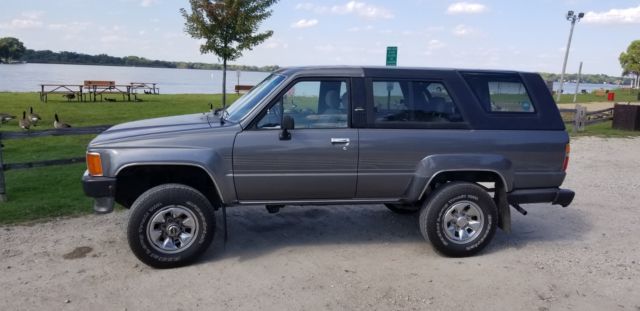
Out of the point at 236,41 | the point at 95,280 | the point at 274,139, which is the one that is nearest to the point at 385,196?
the point at 274,139

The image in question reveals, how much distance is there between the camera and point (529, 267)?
486cm

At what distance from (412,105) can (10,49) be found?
86.2 m

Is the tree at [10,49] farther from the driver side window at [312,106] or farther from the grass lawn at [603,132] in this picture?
the driver side window at [312,106]

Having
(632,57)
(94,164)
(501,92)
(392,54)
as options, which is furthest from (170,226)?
(632,57)

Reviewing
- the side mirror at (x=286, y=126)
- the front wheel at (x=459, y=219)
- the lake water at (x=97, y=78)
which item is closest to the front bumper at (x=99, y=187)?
the side mirror at (x=286, y=126)

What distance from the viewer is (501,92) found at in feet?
16.8

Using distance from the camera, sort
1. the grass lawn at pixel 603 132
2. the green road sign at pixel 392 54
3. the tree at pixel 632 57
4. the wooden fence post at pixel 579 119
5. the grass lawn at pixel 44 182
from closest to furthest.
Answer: the grass lawn at pixel 44 182
the green road sign at pixel 392 54
the grass lawn at pixel 603 132
the wooden fence post at pixel 579 119
the tree at pixel 632 57

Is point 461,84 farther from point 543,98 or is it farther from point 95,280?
point 95,280

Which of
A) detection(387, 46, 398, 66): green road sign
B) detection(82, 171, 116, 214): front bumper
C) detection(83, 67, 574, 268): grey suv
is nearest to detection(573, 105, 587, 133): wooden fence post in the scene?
detection(387, 46, 398, 66): green road sign

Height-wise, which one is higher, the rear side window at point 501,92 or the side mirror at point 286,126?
the rear side window at point 501,92

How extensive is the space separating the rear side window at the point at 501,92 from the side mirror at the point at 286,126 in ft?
6.20

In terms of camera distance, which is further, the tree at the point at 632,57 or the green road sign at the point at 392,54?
the tree at the point at 632,57

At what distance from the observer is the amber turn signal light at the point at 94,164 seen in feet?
14.8

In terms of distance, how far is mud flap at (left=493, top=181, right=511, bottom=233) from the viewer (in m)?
5.14
